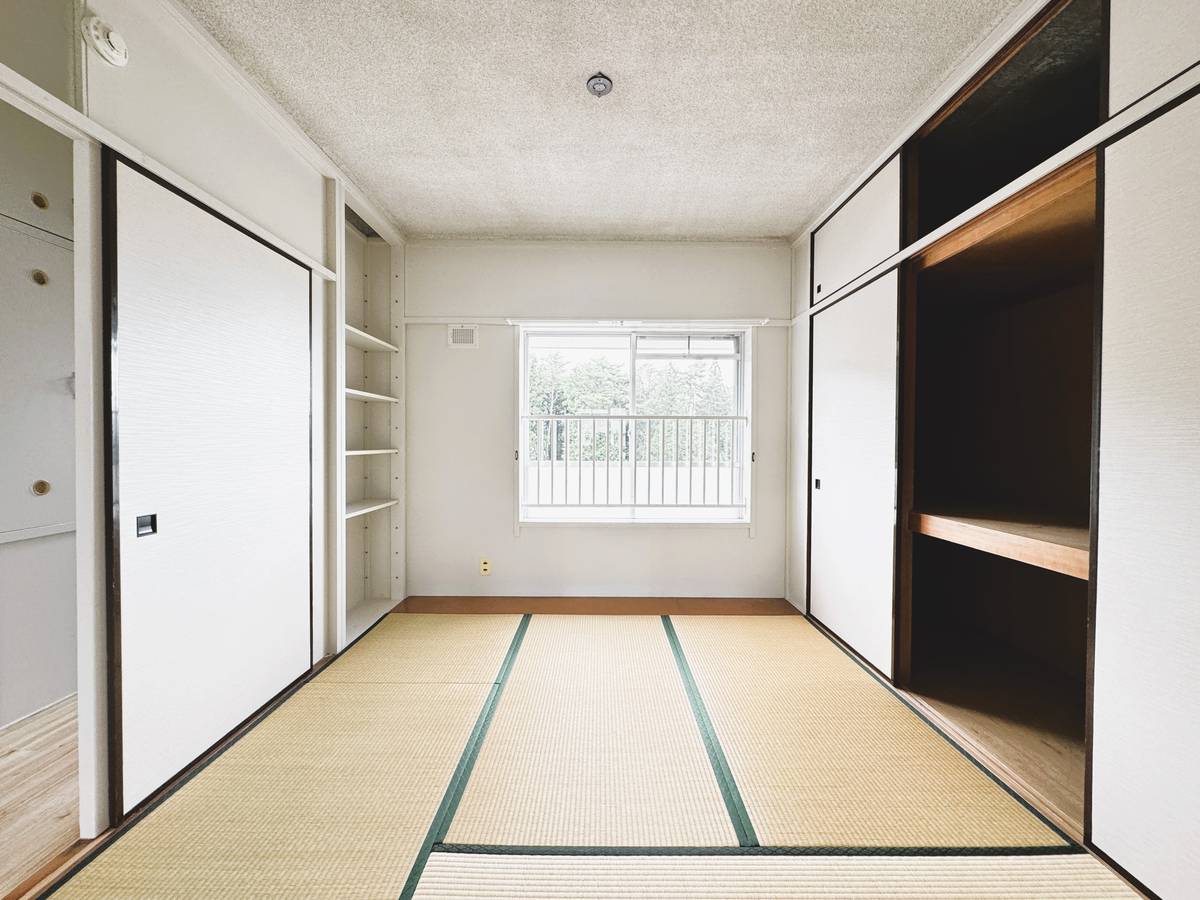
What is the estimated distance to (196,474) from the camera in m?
1.89

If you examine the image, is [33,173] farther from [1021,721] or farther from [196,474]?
[1021,721]

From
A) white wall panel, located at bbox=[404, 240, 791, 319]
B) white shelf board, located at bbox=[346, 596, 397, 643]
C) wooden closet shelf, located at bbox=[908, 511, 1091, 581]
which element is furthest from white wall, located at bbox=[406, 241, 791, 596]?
wooden closet shelf, located at bbox=[908, 511, 1091, 581]

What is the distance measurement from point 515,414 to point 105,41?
265cm

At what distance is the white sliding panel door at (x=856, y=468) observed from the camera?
8.45 ft

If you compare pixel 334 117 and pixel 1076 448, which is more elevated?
pixel 334 117

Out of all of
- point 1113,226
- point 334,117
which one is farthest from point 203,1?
point 1113,226

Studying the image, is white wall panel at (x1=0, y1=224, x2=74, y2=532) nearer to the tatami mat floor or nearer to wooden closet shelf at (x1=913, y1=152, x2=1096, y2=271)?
the tatami mat floor

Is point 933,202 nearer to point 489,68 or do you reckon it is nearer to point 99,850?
point 489,68

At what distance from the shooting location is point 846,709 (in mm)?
2307

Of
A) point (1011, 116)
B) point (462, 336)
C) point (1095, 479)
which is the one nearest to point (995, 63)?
point (1011, 116)

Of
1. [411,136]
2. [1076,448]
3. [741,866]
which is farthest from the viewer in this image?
→ [1076,448]

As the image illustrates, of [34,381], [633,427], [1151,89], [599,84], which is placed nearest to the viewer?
[1151,89]

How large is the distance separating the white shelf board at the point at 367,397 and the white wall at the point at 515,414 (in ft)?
0.69

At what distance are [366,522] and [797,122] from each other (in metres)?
3.60
